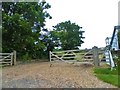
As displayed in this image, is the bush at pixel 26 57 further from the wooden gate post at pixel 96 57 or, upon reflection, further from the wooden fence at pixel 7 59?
the wooden gate post at pixel 96 57

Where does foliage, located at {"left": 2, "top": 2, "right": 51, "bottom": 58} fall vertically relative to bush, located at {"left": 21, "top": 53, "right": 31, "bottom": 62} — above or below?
above

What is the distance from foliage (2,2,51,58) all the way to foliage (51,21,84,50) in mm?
5124

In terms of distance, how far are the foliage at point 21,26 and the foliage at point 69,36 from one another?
5.12 meters

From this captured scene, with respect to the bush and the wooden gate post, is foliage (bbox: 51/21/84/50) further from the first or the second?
the wooden gate post

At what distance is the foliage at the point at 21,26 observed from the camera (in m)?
18.5

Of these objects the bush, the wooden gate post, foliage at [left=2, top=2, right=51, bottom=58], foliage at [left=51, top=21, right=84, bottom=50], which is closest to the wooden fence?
foliage at [left=2, top=2, right=51, bottom=58]

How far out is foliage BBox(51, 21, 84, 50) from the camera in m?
31.2

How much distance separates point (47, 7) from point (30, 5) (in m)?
4.73

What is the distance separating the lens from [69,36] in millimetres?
37000

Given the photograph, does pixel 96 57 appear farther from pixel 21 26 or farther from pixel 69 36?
pixel 69 36

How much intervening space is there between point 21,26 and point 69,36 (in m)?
18.9

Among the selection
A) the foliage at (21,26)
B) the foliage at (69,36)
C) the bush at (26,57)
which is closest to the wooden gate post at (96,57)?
the foliage at (21,26)

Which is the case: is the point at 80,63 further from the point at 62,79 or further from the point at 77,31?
the point at 77,31

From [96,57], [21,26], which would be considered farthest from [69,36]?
[96,57]
